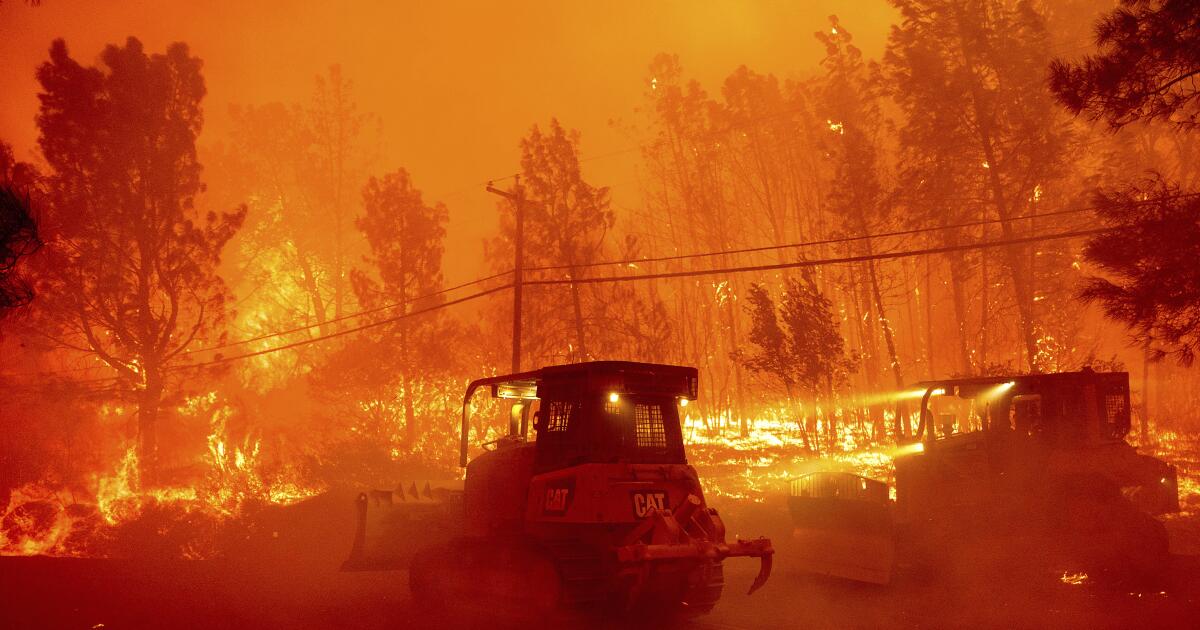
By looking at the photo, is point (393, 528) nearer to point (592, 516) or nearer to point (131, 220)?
point (592, 516)

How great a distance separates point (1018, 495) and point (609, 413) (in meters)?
6.34

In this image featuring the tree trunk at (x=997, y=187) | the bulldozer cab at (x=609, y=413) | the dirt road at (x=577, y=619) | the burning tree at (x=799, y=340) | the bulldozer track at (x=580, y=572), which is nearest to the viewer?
the bulldozer track at (x=580, y=572)

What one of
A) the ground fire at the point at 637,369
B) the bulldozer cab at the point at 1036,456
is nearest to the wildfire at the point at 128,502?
the ground fire at the point at 637,369

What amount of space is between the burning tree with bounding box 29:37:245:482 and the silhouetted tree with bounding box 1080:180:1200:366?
22.4 metres

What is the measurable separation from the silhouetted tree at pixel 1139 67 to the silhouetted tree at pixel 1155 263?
3.64ft


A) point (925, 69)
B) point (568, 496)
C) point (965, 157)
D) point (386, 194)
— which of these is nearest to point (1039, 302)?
point (965, 157)

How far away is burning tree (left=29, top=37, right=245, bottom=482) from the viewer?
22.4 metres

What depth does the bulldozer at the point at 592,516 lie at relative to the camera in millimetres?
8047

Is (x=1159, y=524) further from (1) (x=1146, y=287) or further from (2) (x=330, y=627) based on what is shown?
(2) (x=330, y=627)

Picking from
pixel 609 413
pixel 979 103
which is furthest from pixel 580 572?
pixel 979 103

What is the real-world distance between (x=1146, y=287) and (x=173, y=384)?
2392 cm

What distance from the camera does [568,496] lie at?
8.31m

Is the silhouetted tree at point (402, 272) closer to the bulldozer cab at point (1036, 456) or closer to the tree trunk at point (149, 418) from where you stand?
the tree trunk at point (149, 418)

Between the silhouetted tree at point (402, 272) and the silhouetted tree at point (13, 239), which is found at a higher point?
the silhouetted tree at point (402, 272)
